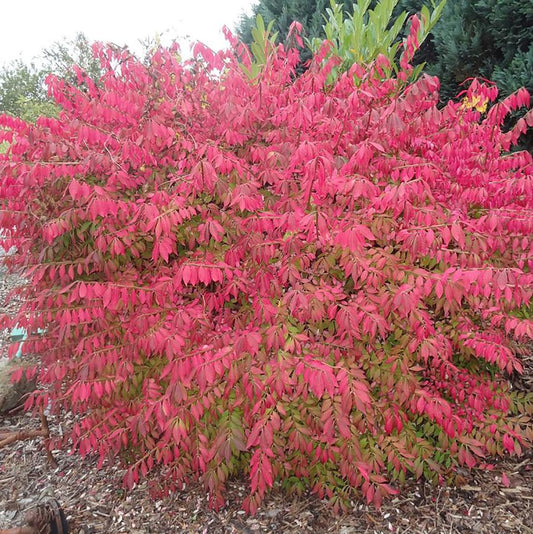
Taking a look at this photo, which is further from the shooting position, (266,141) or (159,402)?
(266,141)

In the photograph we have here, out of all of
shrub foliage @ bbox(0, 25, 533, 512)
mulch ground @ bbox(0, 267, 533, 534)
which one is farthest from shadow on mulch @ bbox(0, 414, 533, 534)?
shrub foliage @ bbox(0, 25, 533, 512)

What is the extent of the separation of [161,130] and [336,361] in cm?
150

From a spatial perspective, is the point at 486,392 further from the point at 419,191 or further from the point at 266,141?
the point at 266,141

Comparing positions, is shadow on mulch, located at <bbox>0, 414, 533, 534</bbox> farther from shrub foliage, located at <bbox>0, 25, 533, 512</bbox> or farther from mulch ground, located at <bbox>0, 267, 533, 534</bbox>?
shrub foliage, located at <bbox>0, 25, 533, 512</bbox>

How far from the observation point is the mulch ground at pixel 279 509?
2.57 metres

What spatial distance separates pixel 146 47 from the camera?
2.90 meters

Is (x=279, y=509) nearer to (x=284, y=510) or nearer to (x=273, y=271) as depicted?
(x=284, y=510)

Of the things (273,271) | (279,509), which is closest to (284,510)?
(279,509)

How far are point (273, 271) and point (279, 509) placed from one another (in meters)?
1.49

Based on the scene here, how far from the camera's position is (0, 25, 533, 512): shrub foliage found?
2123 mm

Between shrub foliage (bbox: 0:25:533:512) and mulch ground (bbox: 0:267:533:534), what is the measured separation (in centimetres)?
16

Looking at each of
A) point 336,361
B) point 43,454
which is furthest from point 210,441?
point 43,454

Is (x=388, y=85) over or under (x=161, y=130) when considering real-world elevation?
over

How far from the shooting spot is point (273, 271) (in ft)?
7.84
